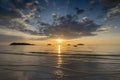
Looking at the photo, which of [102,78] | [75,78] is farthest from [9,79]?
[102,78]

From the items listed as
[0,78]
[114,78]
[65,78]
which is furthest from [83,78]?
[0,78]

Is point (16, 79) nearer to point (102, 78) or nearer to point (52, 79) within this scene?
point (52, 79)

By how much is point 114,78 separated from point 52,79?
15.0ft

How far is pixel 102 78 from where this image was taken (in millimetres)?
11305

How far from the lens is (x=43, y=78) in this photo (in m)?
11.2

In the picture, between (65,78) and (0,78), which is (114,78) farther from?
(0,78)

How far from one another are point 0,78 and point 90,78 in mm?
6579

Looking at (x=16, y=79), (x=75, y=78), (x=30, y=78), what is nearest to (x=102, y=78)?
(x=75, y=78)

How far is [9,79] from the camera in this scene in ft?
35.5

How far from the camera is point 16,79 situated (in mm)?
10820

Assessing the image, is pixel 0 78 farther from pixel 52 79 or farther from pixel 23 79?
pixel 52 79

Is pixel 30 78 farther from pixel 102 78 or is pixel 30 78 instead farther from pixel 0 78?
pixel 102 78

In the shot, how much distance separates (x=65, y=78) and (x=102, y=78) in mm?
2752

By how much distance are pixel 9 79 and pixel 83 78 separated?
5365 millimetres
